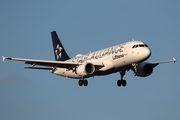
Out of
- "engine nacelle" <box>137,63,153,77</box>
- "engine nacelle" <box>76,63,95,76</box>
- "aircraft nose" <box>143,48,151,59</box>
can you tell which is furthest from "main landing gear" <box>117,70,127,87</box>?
"aircraft nose" <box>143,48,151,59</box>

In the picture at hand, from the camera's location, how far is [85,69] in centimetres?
4734

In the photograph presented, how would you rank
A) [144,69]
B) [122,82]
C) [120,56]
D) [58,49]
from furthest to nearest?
[58,49] < [122,82] < [144,69] < [120,56]

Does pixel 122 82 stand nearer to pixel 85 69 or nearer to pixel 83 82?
pixel 83 82

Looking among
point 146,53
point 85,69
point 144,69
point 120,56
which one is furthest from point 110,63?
point 144,69

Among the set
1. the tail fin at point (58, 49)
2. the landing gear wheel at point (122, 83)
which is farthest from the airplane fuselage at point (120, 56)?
the tail fin at point (58, 49)

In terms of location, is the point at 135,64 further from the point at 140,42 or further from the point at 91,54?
the point at 91,54

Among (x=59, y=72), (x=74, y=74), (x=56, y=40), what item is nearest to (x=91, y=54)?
(x=74, y=74)

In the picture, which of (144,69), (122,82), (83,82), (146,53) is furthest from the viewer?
(122,82)

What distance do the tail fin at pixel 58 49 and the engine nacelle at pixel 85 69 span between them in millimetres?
13475

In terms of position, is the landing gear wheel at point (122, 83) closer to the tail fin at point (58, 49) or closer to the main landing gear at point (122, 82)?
the main landing gear at point (122, 82)

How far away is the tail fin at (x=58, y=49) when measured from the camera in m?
62.0

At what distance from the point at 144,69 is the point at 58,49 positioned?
18598 millimetres

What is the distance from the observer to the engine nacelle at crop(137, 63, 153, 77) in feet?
167

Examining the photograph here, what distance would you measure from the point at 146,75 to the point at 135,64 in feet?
19.9
